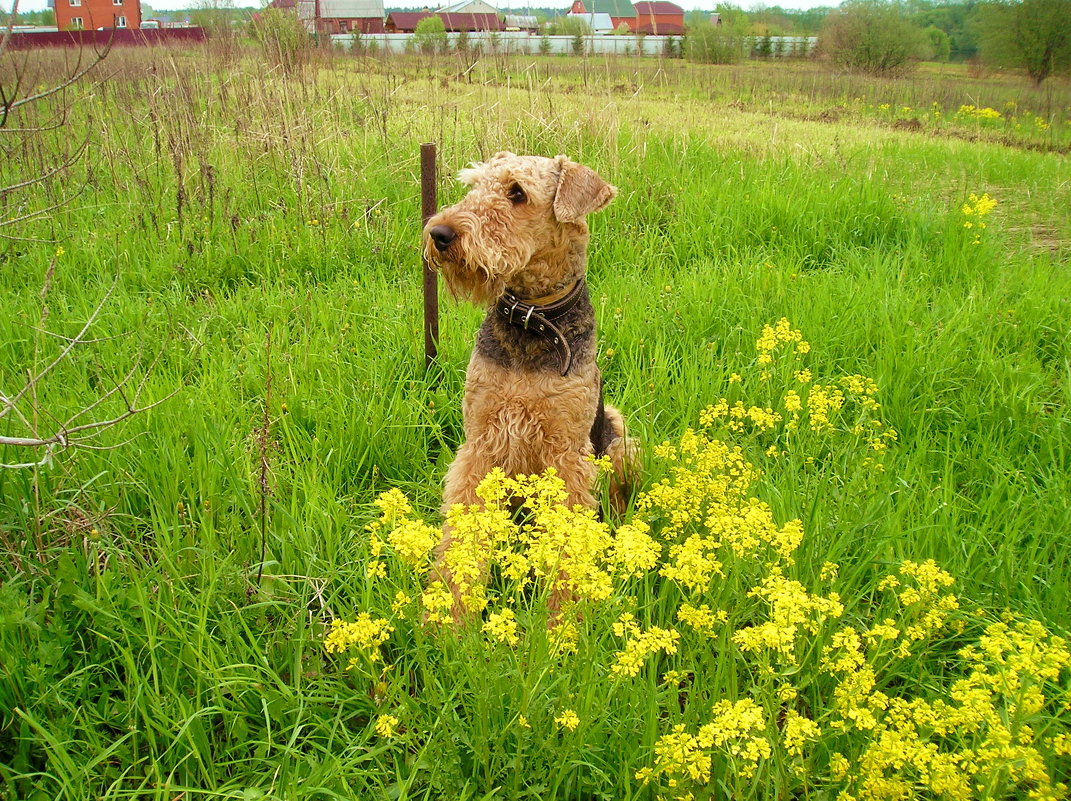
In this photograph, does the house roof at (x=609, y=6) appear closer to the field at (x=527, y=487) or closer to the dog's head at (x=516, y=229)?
the field at (x=527, y=487)

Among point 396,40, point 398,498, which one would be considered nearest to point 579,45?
point 398,498

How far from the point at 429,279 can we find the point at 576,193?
37.6 inches

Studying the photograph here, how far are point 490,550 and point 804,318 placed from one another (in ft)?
10.2

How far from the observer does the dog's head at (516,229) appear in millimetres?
2709

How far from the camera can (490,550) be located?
1.67 m

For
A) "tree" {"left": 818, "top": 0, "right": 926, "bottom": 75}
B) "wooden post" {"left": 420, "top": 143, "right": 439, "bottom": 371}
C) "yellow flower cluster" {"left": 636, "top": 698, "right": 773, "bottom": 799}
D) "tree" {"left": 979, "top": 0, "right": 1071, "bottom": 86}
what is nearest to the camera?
"yellow flower cluster" {"left": 636, "top": 698, "right": 773, "bottom": 799}

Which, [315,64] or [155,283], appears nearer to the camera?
[155,283]

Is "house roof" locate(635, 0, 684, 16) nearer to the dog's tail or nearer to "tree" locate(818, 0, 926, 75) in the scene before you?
"tree" locate(818, 0, 926, 75)

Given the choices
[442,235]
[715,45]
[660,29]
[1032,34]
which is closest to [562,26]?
[660,29]

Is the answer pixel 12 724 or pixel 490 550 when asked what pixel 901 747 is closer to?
pixel 490 550

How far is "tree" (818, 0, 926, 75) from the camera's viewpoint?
22047 millimetres

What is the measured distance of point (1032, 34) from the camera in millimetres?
17062

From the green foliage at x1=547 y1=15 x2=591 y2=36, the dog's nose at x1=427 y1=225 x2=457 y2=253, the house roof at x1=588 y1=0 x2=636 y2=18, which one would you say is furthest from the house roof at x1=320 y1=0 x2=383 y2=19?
the dog's nose at x1=427 y1=225 x2=457 y2=253

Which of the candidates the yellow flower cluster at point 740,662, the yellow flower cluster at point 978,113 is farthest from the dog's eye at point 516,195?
the yellow flower cluster at point 978,113
